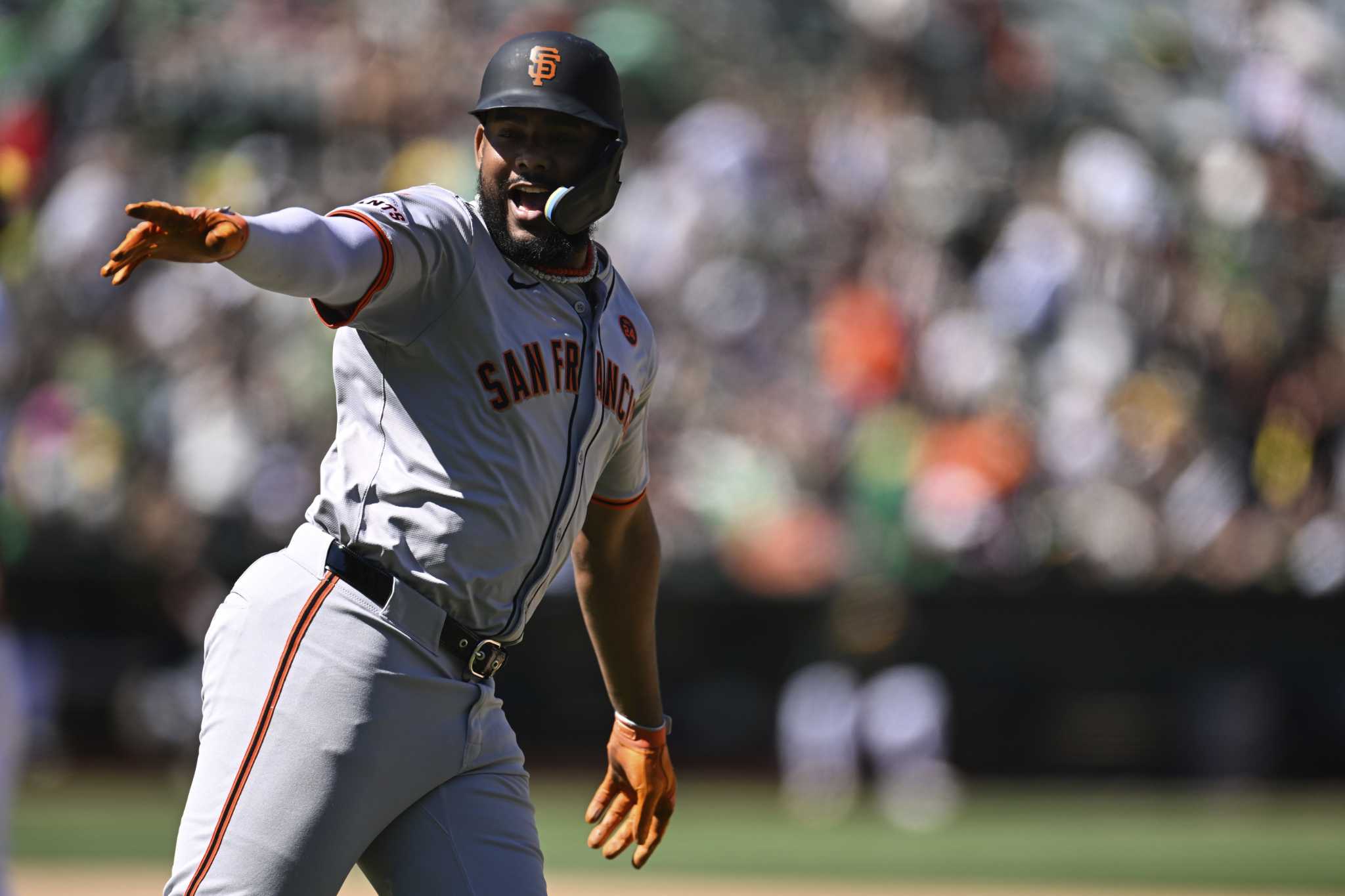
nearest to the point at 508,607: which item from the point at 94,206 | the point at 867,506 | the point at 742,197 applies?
the point at 867,506

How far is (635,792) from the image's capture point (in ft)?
10.6

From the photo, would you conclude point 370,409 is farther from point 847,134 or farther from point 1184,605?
point 847,134

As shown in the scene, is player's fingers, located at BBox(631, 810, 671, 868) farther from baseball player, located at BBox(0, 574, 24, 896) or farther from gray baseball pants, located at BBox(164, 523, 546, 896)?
baseball player, located at BBox(0, 574, 24, 896)

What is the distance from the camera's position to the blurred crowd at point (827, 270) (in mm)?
10195

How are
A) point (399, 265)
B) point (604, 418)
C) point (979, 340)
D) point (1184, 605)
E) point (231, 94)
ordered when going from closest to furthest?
point (399, 265)
point (604, 418)
point (1184, 605)
point (979, 340)
point (231, 94)

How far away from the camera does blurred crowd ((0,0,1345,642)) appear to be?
1020 cm

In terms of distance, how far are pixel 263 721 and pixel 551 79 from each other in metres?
1.15

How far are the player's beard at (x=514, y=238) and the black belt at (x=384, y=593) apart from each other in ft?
1.87

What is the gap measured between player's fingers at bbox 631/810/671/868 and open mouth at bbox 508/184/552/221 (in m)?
1.24

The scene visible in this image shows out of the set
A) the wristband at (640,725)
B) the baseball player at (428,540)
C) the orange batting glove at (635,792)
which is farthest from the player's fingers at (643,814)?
the baseball player at (428,540)

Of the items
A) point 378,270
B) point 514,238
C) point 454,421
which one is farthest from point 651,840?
point 378,270

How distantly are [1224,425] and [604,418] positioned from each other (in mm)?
8225

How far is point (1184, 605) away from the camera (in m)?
9.90

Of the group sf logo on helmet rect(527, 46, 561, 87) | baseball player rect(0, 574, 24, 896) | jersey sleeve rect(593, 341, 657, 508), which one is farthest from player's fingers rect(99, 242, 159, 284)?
baseball player rect(0, 574, 24, 896)
